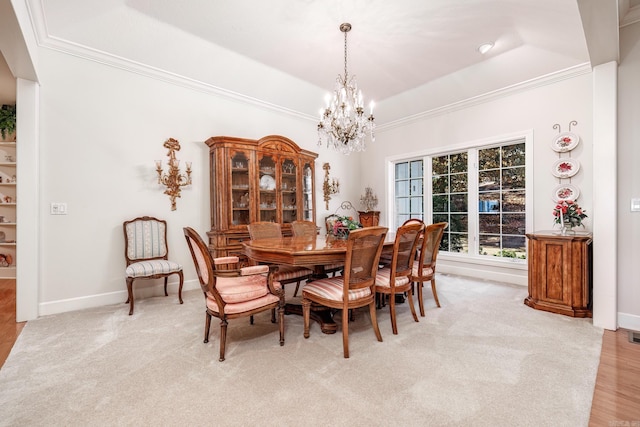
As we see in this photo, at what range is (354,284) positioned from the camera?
84.4 inches

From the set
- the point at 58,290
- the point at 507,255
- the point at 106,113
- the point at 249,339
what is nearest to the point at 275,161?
the point at 106,113

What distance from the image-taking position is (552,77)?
11.6 ft

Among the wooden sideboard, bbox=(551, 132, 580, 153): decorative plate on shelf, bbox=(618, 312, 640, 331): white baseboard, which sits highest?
bbox=(551, 132, 580, 153): decorative plate on shelf

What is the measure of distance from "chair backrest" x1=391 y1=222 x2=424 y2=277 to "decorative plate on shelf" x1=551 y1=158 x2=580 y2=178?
2341 millimetres

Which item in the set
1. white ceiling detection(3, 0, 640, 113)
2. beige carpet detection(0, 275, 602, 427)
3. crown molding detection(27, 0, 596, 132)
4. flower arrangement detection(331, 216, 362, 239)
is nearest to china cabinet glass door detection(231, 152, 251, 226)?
crown molding detection(27, 0, 596, 132)

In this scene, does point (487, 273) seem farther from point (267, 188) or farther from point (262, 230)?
point (267, 188)

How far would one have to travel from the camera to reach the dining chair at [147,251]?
2984 millimetres

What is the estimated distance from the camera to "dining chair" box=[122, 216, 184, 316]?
9.79 ft

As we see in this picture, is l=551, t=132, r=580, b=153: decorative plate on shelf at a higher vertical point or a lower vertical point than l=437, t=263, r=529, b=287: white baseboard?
higher

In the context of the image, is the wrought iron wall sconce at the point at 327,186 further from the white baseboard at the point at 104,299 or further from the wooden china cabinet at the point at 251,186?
the white baseboard at the point at 104,299

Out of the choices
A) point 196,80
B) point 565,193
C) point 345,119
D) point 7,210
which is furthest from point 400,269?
point 7,210

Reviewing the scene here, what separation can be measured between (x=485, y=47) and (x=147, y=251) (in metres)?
4.76

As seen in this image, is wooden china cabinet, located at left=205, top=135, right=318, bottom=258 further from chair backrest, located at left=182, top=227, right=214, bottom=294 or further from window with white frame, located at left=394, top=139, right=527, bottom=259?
window with white frame, located at left=394, top=139, right=527, bottom=259

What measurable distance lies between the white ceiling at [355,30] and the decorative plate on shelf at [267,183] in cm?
158
